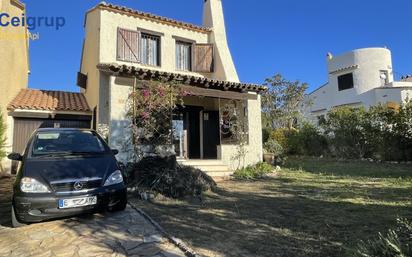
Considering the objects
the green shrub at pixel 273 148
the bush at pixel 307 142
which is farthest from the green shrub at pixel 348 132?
the green shrub at pixel 273 148

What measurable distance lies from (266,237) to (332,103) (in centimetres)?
2426

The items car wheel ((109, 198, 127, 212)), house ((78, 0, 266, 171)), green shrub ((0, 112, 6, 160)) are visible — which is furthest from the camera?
house ((78, 0, 266, 171))

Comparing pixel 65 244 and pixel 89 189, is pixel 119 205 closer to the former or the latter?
pixel 89 189

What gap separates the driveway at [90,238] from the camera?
4.16m

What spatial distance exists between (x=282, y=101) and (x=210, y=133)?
11146mm

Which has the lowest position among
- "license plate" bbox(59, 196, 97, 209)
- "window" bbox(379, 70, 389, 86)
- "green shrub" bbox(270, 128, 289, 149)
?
"license plate" bbox(59, 196, 97, 209)

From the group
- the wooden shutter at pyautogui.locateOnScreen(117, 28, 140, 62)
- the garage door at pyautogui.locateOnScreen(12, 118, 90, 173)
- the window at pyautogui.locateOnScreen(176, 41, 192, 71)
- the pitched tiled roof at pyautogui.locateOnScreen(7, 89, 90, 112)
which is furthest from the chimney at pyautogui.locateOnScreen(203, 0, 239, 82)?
the garage door at pyautogui.locateOnScreen(12, 118, 90, 173)

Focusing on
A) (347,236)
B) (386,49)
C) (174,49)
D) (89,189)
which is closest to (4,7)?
(174,49)

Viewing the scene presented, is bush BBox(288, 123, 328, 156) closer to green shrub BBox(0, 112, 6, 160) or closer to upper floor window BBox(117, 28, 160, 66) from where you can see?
upper floor window BBox(117, 28, 160, 66)

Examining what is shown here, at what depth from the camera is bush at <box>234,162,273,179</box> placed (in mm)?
11297

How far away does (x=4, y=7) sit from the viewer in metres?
11.7

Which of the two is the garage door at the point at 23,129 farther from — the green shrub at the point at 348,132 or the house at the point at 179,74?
the green shrub at the point at 348,132

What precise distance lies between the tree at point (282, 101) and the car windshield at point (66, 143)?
17590mm

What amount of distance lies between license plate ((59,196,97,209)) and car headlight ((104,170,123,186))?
1.17 ft
